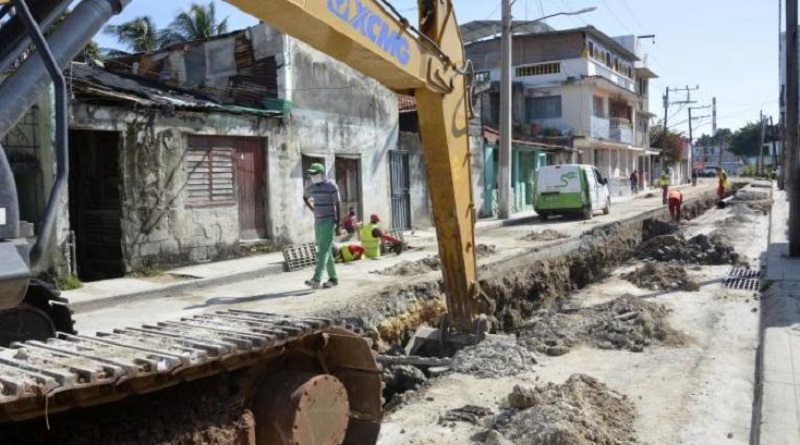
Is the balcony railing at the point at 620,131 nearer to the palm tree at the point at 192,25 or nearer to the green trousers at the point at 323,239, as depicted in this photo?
the palm tree at the point at 192,25

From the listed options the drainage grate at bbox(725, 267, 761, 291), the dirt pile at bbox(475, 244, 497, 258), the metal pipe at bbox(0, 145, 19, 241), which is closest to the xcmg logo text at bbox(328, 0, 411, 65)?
the metal pipe at bbox(0, 145, 19, 241)

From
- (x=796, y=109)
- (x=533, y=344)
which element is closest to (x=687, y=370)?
(x=533, y=344)

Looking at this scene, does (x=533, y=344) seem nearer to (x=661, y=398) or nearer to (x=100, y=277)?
(x=661, y=398)

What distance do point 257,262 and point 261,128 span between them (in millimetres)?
3170

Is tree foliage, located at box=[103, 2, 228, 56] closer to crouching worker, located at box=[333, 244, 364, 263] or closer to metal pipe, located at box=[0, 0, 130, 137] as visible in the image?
crouching worker, located at box=[333, 244, 364, 263]

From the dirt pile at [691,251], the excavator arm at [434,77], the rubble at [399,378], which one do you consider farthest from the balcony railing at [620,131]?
the rubble at [399,378]

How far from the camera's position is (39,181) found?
35.8 ft

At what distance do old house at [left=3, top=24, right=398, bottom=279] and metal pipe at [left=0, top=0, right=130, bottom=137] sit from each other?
879 cm

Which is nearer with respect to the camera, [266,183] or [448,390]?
[448,390]

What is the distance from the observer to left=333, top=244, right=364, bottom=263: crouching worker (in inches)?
556

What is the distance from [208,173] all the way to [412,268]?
4.85m

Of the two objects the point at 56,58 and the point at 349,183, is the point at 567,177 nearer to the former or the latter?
the point at 349,183

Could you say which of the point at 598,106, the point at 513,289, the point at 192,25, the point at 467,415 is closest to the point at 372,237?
the point at 513,289

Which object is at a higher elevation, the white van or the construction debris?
the white van
